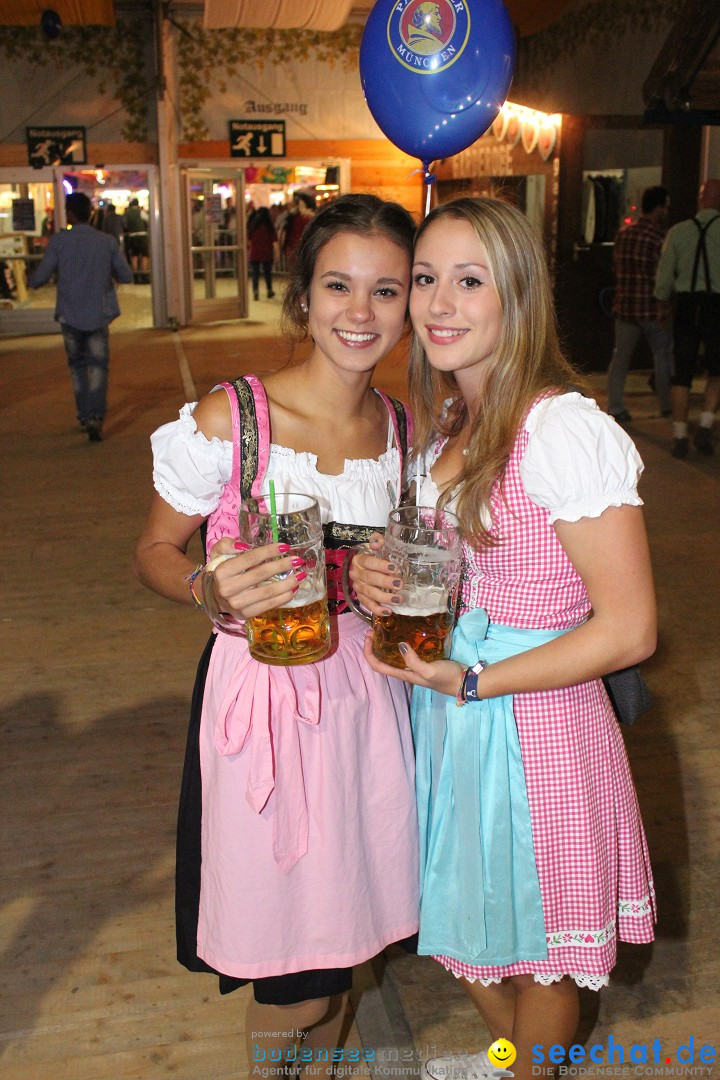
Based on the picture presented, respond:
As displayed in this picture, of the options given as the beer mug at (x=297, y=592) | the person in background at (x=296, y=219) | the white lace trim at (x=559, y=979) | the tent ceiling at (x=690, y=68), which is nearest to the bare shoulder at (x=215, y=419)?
the beer mug at (x=297, y=592)

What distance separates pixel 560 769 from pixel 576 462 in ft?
1.56

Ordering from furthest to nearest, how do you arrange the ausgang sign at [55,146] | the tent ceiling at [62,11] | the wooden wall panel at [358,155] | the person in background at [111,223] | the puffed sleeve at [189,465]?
the person in background at [111,223], the wooden wall panel at [358,155], the ausgang sign at [55,146], the tent ceiling at [62,11], the puffed sleeve at [189,465]

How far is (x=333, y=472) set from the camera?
1.66 m

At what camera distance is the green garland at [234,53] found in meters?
13.6

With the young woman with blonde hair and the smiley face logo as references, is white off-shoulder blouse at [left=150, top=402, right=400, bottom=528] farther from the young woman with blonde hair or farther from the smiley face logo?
the smiley face logo

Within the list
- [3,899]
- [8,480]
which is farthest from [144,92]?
[3,899]

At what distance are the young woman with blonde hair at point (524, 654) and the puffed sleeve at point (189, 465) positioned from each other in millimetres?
336

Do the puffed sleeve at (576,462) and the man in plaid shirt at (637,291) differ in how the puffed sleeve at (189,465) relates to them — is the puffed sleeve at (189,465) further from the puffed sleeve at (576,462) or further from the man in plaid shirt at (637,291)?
the man in plaid shirt at (637,291)

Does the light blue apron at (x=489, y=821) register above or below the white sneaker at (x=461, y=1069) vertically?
above

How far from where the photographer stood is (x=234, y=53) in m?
13.7

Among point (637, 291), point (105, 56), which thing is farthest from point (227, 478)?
point (105, 56)

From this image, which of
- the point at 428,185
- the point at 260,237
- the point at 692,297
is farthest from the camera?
the point at 260,237

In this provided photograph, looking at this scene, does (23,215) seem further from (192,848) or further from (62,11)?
(192,848)

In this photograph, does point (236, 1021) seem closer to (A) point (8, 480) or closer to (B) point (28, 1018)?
(B) point (28, 1018)
